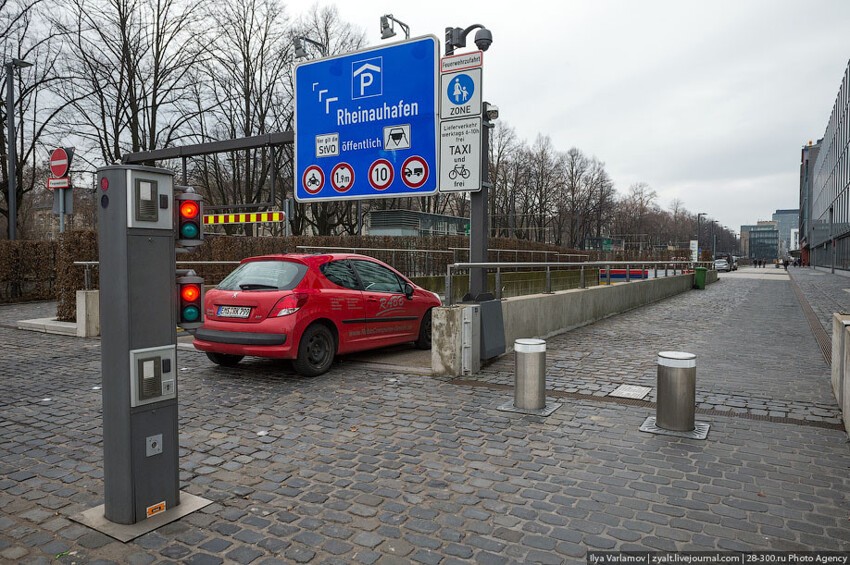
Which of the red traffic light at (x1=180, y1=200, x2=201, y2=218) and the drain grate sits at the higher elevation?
the red traffic light at (x1=180, y1=200, x2=201, y2=218)

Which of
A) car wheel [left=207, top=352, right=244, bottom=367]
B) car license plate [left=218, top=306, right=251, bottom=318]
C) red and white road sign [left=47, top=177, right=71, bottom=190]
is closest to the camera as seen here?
car license plate [left=218, top=306, right=251, bottom=318]

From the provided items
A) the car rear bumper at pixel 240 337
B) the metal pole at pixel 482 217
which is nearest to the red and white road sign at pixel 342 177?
the metal pole at pixel 482 217

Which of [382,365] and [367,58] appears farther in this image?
[367,58]

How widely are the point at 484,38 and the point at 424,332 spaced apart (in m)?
4.42

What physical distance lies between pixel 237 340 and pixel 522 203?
73.8m

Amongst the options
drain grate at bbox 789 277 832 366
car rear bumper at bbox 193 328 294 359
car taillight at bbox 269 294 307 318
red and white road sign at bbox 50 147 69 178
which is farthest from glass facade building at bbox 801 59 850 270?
red and white road sign at bbox 50 147 69 178

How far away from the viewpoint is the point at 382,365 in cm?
839

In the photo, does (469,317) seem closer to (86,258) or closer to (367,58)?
(367,58)

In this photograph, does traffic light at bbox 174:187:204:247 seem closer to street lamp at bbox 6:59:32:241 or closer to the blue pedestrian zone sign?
the blue pedestrian zone sign

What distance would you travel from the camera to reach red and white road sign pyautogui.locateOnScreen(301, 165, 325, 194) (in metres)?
10.7

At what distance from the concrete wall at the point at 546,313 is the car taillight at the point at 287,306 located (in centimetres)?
171

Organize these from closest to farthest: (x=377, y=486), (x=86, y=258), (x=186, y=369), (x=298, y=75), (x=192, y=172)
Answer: (x=377, y=486) → (x=186, y=369) → (x=298, y=75) → (x=86, y=258) → (x=192, y=172)

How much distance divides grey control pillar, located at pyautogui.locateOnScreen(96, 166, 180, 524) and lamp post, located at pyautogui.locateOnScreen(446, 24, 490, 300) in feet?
16.5

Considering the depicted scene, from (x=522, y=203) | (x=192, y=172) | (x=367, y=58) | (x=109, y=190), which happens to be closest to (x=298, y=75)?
(x=367, y=58)
